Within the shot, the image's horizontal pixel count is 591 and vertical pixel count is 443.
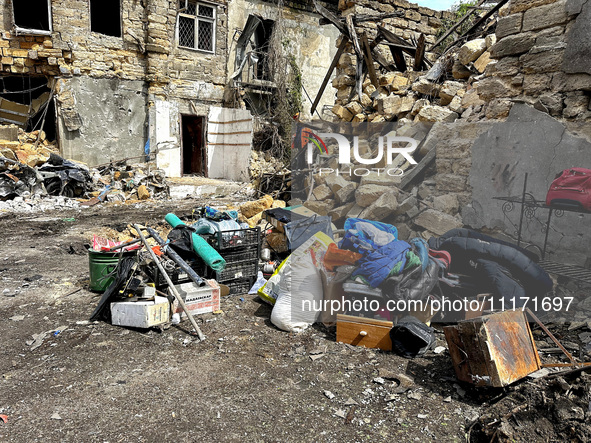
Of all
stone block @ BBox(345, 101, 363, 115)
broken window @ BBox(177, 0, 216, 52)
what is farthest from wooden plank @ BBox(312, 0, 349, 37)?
broken window @ BBox(177, 0, 216, 52)

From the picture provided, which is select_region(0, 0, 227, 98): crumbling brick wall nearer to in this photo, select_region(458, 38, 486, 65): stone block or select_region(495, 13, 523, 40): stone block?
select_region(458, 38, 486, 65): stone block

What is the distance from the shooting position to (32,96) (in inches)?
477

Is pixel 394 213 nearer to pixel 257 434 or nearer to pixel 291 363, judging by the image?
pixel 291 363

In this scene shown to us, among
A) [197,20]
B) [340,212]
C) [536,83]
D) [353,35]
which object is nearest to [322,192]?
[340,212]

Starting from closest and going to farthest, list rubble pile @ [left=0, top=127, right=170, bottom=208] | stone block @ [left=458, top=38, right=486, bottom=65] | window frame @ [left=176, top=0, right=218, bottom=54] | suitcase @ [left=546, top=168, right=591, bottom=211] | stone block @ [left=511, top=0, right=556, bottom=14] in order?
1. suitcase @ [left=546, top=168, right=591, bottom=211]
2. stone block @ [left=511, top=0, right=556, bottom=14]
3. stone block @ [left=458, top=38, right=486, bottom=65]
4. rubble pile @ [left=0, top=127, right=170, bottom=208]
5. window frame @ [left=176, top=0, right=218, bottom=54]

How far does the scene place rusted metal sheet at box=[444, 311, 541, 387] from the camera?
2.73 meters

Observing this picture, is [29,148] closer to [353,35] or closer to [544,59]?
[353,35]

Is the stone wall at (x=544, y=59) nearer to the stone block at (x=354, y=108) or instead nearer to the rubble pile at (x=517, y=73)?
the rubble pile at (x=517, y=73)

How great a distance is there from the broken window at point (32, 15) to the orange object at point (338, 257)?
12.2m

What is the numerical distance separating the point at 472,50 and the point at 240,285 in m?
5.39

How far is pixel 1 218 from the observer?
841cm

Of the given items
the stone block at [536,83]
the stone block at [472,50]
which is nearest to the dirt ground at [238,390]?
the stone block at [536,83]

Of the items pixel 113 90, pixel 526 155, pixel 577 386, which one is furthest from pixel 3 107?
pixel 577 386

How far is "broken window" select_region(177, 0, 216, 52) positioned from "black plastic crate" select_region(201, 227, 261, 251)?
1090 centimetres
